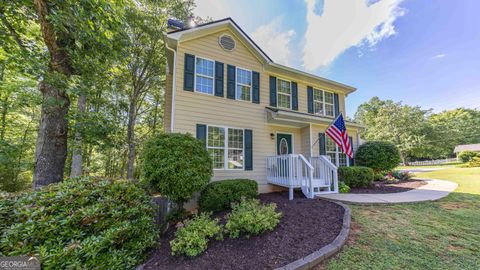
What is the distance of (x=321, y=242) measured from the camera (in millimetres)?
3309

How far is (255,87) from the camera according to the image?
26.6 feet

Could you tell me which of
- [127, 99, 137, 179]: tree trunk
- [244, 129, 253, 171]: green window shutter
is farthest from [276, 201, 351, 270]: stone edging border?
[127, 99, 137, 179]: tree trunk

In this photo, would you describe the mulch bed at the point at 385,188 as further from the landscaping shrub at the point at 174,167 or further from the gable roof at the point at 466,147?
the gable roof at the point at 466,147

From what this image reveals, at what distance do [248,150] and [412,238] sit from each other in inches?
203

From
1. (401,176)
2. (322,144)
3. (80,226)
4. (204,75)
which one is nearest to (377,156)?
(322,144)

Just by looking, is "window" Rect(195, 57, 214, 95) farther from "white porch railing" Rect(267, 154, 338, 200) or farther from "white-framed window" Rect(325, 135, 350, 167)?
"white-framed window" Rect(325, 135, 350, 167)

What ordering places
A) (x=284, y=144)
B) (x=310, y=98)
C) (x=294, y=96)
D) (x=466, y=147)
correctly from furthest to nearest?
(x=466, y=147) < (x=310, y=98) < (x=294, y=96) < (x=284, y=144)

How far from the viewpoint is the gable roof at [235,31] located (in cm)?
655

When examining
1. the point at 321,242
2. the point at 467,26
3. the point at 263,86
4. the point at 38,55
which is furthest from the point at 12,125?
the point at 467,26

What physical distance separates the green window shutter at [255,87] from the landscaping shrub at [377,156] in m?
6.93

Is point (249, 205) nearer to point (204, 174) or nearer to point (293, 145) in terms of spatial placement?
point (204, 174)

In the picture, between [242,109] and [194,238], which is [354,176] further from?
[194,238]

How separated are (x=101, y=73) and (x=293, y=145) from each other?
315 inches

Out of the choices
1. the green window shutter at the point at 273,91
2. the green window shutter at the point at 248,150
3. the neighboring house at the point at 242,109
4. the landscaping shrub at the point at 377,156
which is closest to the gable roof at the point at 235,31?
the neighboring house at the point at 242,109
